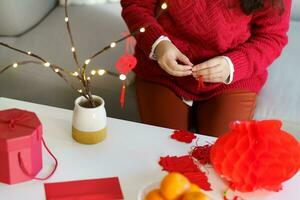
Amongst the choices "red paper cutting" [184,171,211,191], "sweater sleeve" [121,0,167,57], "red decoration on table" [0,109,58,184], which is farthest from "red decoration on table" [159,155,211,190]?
"sweater sleeve" [121,0,167,57]

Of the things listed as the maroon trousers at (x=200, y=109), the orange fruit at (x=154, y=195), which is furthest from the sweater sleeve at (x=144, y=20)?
the orange fruit at (x=154, y=195)

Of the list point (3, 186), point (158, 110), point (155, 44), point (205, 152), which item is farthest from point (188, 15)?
point (3, 186)

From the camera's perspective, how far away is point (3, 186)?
1002 millimetres

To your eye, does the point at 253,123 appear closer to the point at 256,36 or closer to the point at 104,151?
the point at 104,151

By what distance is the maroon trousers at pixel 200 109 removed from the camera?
1397 millimetres

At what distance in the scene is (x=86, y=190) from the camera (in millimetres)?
1006

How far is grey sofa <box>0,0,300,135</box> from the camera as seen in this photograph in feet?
4.80

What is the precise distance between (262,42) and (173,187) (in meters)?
0.66

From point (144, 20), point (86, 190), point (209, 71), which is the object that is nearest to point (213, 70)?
point (209, 71)

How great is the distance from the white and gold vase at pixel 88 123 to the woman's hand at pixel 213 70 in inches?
11.5

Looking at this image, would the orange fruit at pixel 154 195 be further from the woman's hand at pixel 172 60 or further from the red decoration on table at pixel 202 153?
the woman's hand at pixel 172 60

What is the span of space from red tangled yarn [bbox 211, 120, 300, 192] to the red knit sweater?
13.4 inches

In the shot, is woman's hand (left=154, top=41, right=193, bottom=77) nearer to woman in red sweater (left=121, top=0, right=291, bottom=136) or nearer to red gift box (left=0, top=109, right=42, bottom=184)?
woman in red sweater (left=121, top=0, right=291, bottom=136)

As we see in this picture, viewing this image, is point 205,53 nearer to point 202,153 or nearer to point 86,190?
point 202,153
